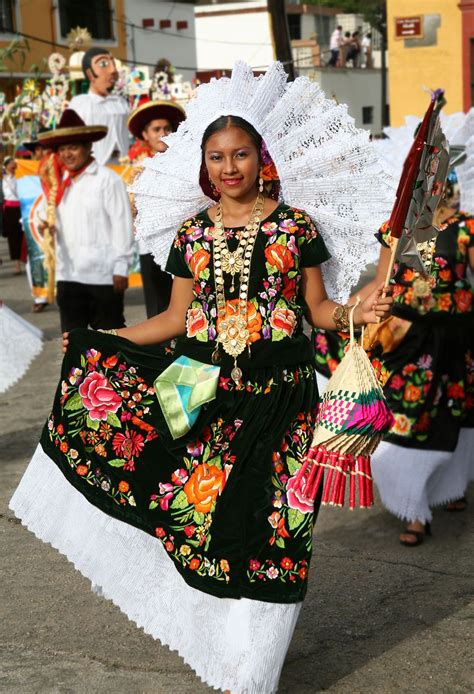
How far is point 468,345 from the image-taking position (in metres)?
5.70

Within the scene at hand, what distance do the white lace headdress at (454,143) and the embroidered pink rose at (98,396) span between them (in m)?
2.11

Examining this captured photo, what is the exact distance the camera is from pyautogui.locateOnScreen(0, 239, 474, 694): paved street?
13.3 ft

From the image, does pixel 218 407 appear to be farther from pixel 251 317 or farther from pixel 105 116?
pixel 105 116

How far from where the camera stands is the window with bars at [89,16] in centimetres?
3981

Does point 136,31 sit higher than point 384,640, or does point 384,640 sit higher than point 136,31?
point 136,31

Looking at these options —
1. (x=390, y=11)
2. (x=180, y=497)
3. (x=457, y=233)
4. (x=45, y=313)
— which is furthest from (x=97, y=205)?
(x=390, y=11)

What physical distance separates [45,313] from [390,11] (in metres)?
10.2

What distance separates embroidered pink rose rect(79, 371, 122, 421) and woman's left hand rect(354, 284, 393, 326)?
900 mm

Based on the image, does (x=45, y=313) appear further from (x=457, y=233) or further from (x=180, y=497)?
(x=180, y=497)

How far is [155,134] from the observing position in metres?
8.07

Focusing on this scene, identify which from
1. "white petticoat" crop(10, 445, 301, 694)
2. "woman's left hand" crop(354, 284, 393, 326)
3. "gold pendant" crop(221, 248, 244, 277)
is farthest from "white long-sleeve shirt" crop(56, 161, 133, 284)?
"woman's left hand" crop(354, 284, 393, 326)

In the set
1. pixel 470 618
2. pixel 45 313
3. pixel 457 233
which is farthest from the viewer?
pixel 45 313

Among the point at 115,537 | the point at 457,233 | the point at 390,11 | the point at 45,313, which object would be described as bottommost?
the point at 45,313

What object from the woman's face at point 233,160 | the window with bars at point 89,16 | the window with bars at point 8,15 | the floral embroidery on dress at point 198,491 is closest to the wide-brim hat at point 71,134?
the woman's face at point 233,160
